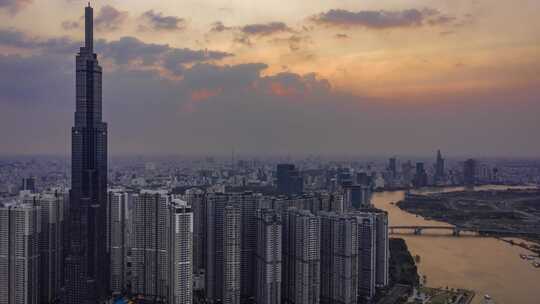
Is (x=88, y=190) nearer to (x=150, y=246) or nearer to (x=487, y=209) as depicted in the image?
(x=150, y=246)

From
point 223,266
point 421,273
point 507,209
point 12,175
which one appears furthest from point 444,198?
point 12,175

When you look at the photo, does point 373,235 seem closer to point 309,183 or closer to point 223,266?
point 223,266

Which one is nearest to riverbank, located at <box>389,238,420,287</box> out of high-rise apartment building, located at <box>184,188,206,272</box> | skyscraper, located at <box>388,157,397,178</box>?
high-rise apartment building, located at <box>184,188,206,272</box>

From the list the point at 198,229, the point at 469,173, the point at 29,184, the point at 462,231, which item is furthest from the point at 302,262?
the point at 469,173

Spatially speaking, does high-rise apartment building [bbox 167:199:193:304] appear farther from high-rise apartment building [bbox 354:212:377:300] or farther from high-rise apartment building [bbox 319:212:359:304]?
high-rise apartment building [bbox 354:212:377:300]

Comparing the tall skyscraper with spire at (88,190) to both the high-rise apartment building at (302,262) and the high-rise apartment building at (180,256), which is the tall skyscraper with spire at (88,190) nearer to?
the high-rise apartment building at (180,256)

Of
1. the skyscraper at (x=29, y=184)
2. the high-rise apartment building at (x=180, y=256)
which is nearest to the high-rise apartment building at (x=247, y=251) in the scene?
the high-rise apartment building at (x=180, y=256)
